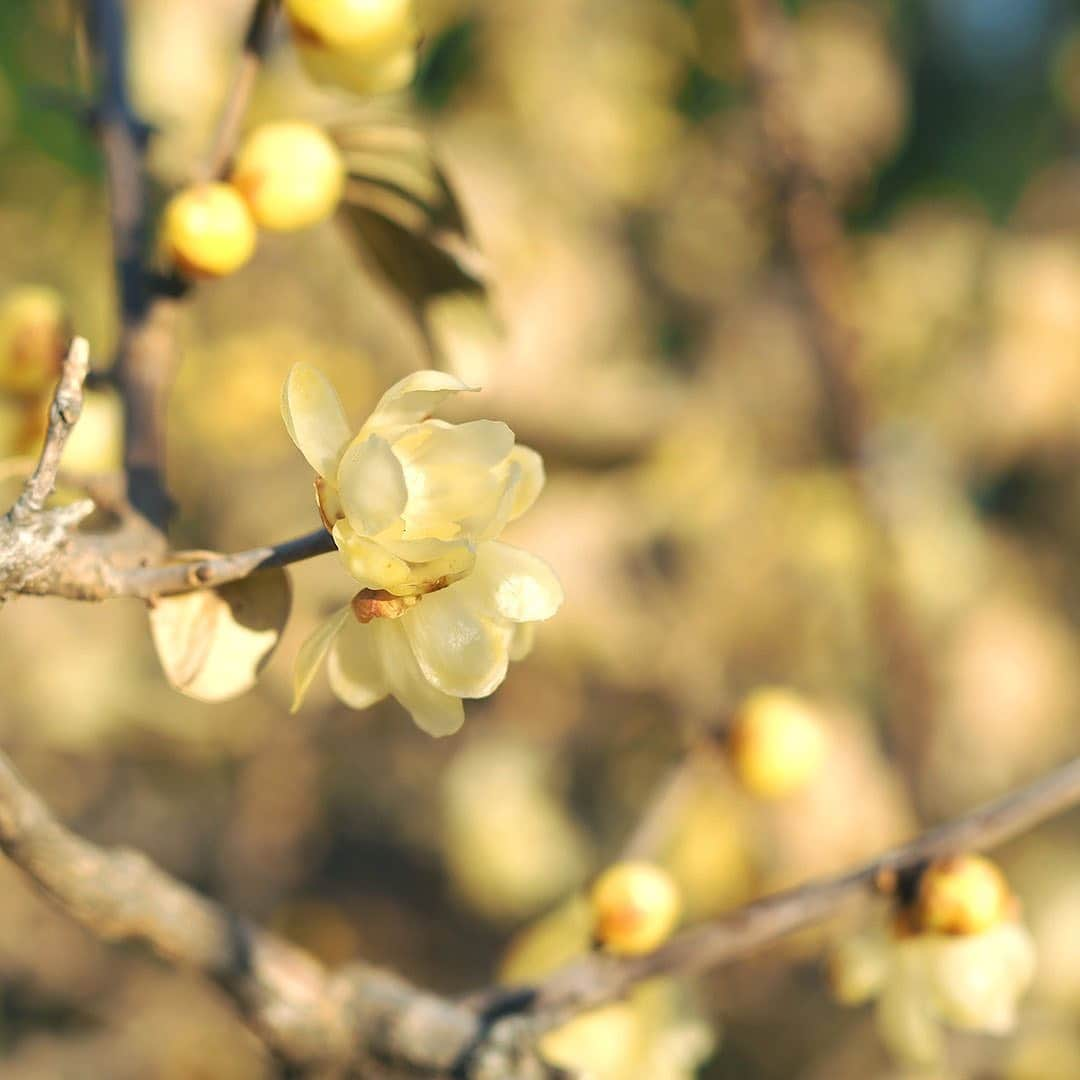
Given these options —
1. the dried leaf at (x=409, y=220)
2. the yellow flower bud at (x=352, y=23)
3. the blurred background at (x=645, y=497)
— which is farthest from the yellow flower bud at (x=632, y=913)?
the blurred background at (x=645, y=497)

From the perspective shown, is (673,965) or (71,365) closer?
(71,365)

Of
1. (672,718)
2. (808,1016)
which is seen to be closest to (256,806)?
(672,718)

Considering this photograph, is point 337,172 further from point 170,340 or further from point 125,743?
point 125,743

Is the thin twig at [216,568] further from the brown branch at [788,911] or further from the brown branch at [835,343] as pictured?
the brown branch at [835,343]

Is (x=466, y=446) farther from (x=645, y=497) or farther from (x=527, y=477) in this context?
(x=645, y=497)

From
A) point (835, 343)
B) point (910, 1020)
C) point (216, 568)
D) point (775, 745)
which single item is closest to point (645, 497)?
point (835, 343)
